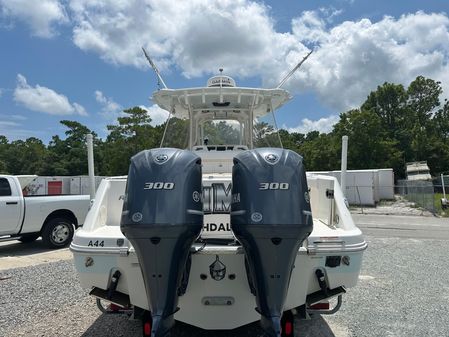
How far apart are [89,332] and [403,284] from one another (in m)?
4.73

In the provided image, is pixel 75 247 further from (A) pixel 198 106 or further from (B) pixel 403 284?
(B) pixel 403 284

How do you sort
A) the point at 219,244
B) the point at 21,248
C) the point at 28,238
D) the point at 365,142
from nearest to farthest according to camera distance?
the point at 219,244 < the point at 21,248 < the point at 28,238 < the point at 365,142

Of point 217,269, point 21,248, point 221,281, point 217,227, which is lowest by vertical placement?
point 21,248

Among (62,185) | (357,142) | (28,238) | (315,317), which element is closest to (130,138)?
(62,185)

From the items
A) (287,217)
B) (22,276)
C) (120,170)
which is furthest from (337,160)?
(287,217)

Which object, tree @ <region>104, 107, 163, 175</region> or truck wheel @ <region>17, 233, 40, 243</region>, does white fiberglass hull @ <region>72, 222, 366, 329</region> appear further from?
tree @ <region>104, 107, 163, 175</region>

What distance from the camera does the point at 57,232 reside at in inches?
406

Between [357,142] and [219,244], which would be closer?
[219,244]

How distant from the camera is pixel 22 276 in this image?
7.32 m

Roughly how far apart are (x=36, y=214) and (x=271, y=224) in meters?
8.23

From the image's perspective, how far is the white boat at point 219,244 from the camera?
3.19m

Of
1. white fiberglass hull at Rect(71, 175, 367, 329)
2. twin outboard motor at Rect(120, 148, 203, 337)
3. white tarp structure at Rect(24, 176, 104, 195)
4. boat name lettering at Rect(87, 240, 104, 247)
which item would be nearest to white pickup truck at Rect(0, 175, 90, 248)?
white fiberglass hull at Rect(71, 175, 367, 329)

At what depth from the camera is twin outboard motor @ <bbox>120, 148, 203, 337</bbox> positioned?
3.17m

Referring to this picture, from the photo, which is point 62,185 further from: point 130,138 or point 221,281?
point 221,281
